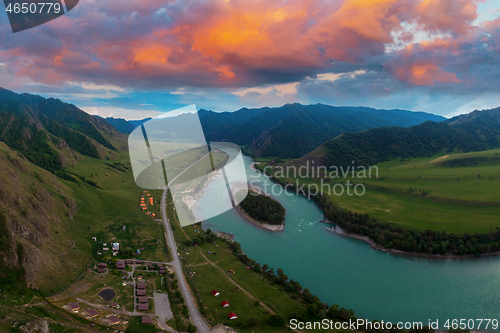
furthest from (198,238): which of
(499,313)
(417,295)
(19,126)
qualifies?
(19,126)

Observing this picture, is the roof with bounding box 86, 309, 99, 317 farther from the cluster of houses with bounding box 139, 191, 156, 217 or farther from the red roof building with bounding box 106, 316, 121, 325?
the cluster of houses with bounding box 139, 191, 156, 217

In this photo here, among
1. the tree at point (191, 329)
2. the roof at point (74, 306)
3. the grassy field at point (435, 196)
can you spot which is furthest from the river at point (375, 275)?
the roof at point (74, 306)

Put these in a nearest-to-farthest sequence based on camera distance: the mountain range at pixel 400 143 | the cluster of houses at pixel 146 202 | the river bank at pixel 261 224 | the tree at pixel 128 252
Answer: the tree at pixel 128 252, the cluster of houses at pixel 146 202, the river bank at pixel 261 224, the mountain range at pixel 400 143

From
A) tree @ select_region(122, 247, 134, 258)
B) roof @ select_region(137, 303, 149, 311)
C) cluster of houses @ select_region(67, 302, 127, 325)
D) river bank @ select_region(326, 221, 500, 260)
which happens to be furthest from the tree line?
cluster of houses @ select_region(67, 302, 127, 325)

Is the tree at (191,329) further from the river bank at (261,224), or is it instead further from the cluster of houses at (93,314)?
the river bank at (261,224)

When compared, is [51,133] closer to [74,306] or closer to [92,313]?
[74,306]

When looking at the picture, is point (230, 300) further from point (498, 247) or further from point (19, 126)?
point (19, 126)

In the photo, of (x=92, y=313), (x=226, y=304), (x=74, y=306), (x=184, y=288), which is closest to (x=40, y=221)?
(x=74, y=306)
